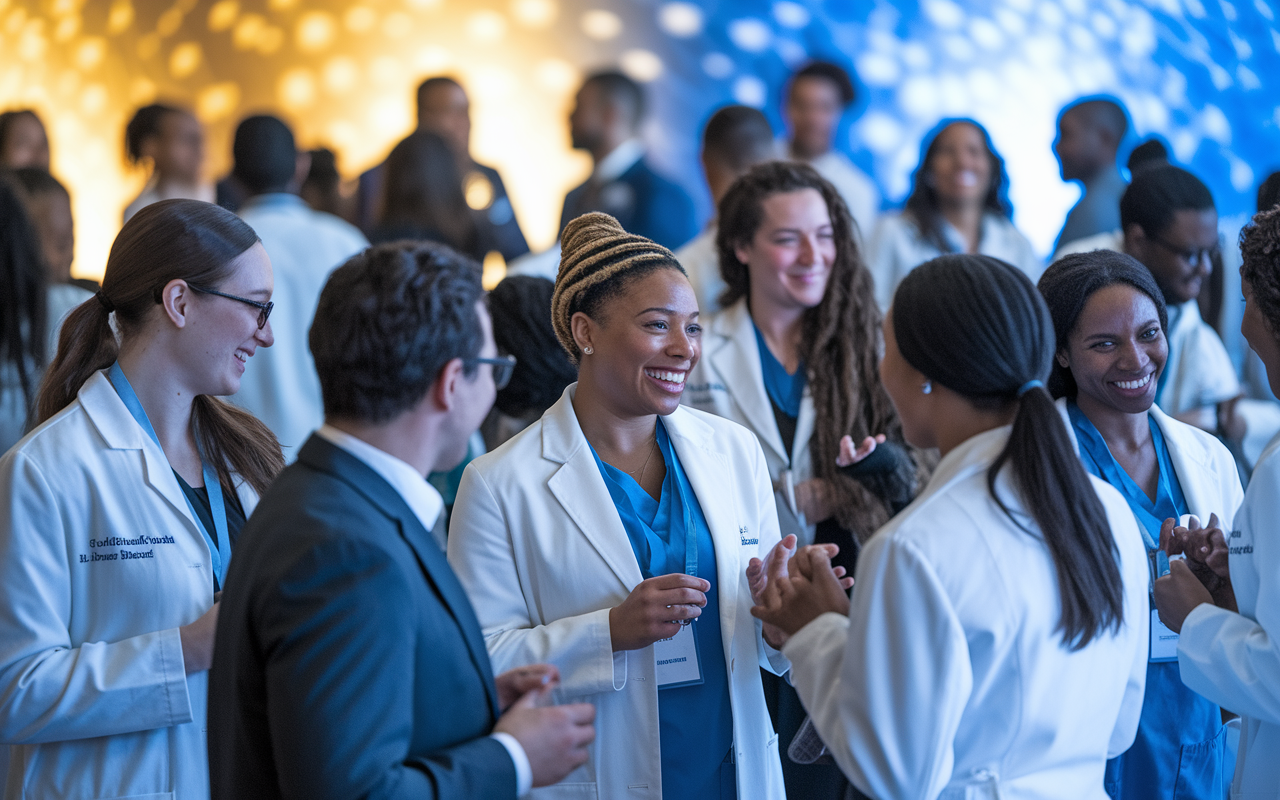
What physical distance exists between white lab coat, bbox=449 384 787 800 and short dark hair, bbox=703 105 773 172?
9.08 feet

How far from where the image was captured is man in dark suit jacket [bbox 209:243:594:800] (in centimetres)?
121

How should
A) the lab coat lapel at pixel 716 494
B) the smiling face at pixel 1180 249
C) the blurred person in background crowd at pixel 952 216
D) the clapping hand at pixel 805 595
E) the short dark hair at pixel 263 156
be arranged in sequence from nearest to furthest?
the clapping hand at pixel 805 595 < the lab coat lapel at pixel 716 494 < the smiling face at pixel 1180 249 < the short dark hair at pixel 263 156 < the blurred person in background crowd at pixel 952 216

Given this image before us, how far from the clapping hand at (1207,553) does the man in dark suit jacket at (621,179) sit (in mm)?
3126

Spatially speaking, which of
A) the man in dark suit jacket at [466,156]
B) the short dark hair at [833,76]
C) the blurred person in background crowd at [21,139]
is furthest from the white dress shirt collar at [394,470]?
the blurred person in background crowd at [21,139]

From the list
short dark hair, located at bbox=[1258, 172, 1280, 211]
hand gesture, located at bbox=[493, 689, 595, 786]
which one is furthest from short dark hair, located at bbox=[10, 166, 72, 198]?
short dark hair, located at bbox=[1258, 172, 1280, 211]

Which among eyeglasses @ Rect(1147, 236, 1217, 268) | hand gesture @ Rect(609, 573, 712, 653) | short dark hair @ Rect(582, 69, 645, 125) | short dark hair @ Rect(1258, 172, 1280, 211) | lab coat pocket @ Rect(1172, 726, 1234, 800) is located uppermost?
short dark hair @ Rect(582, 69, 645, 125)

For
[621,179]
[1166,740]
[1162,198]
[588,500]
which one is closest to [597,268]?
[588,500]

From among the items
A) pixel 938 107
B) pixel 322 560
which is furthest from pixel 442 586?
pixel 938 107

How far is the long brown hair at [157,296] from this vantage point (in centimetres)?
194

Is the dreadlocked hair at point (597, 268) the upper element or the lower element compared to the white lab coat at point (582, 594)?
upper

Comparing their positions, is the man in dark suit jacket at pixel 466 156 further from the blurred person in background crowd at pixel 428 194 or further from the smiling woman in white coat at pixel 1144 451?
the smiling woman in white coat at pixel 1144 451

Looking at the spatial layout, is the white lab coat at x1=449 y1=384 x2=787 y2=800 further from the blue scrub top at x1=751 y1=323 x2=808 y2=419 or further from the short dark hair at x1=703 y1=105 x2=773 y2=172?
the short dark hair at x1=703 y1=105 x2=773 y2=172

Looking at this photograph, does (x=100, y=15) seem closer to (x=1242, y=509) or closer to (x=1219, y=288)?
(x=1219, y=288)

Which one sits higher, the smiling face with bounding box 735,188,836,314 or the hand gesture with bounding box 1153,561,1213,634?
the smiling face with bounding box 735,188,836,314
